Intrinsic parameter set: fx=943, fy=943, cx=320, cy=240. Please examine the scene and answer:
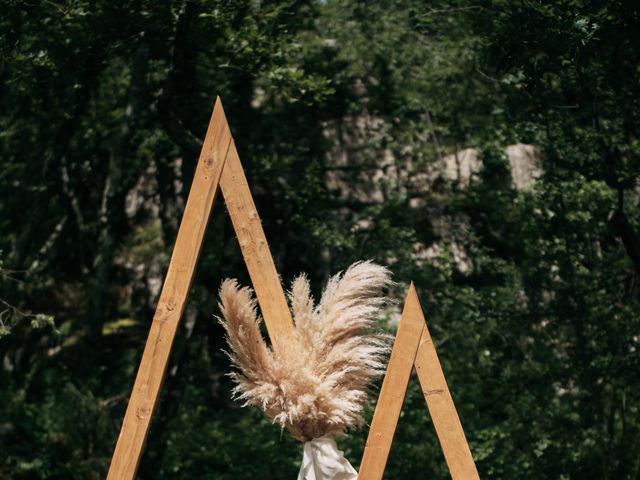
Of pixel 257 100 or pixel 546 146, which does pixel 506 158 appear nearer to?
pixel 546 146

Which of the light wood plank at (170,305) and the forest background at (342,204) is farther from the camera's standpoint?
the forest background at (342,204)

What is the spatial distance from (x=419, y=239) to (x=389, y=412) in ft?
20.6

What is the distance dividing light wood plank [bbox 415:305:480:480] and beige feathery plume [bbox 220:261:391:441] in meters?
0.19

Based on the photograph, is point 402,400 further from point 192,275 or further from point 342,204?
point 342,204

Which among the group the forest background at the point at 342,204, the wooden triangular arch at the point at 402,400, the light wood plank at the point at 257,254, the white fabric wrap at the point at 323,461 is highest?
the light wood plank at the point at 257,254

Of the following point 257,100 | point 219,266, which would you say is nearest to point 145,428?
point 219,266

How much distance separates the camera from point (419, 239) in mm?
9633

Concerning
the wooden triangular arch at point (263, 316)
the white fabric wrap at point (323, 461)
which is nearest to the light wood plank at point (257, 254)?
the wooden triangular arch at point (263, 316)

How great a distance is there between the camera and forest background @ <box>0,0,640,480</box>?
731cm

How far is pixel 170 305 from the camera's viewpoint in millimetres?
3570

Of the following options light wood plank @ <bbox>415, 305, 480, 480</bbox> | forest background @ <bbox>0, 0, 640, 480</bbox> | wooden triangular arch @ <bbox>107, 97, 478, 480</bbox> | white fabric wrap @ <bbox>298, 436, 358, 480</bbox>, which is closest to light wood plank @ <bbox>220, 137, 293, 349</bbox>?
wooden triangular arch @ <bbox>107, 97, 478, 480</bbox>

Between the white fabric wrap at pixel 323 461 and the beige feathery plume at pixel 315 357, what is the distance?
4cm

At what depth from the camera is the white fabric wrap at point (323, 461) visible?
3447 mm

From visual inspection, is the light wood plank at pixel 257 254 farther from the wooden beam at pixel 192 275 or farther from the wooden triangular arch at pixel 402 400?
the wooden triangular arch at pixel 402 400
